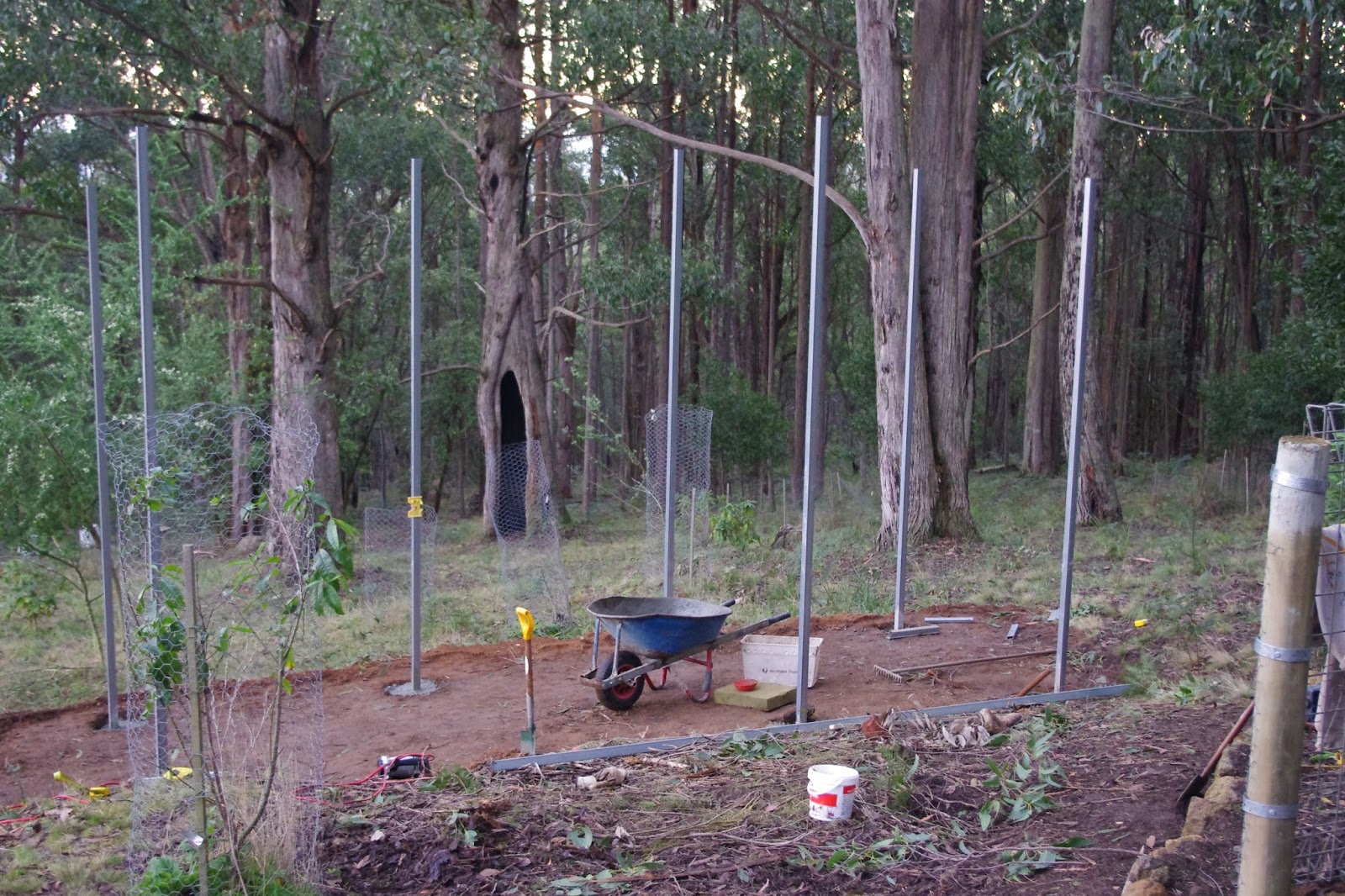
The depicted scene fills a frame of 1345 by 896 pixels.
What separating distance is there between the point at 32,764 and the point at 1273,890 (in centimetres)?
671

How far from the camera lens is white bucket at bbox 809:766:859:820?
14.7 ft

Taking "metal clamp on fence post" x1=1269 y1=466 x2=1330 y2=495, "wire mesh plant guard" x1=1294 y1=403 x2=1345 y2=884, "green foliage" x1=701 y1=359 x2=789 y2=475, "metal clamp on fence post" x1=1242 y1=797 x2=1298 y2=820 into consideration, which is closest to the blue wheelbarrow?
"wire mesh plant guard" x1=1294 y1=403 x2=1345 y2=884

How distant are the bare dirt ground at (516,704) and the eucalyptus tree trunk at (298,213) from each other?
→ 7.22m

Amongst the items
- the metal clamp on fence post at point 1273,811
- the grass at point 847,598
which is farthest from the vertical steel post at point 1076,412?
the metal clamp on fence post at point 1273,811

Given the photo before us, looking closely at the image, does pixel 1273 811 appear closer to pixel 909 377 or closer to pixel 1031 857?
pixel 1031 857

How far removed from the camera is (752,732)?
19.4 feet

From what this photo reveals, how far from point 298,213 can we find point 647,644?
10.5 meters

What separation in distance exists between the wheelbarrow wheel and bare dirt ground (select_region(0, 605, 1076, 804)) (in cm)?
8

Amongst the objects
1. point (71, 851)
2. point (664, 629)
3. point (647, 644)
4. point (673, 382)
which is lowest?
point (71, 851)

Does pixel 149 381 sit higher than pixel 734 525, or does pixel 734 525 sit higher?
pixel 149 381

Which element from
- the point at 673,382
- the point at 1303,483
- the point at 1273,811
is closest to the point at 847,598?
the point at 673,382

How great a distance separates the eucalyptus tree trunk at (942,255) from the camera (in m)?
13.4

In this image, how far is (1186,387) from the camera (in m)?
33.8

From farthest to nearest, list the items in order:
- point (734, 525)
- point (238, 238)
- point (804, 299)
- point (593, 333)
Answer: point (593, 333) < point (804, 299) < point (238, 238) < point (734, 525)
